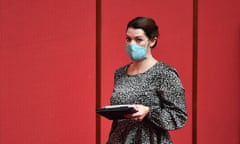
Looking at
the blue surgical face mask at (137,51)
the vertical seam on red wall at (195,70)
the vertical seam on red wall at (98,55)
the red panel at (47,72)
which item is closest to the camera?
the blue surgical face mask at (137,51)

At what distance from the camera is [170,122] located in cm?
175

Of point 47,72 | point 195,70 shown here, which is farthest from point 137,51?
point 195,70

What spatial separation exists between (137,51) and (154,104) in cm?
22

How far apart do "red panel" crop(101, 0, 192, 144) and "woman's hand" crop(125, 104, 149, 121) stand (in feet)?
4.29

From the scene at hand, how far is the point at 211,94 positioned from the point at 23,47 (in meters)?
1.65

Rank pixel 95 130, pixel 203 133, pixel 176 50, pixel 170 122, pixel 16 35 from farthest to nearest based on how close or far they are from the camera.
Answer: pixel 203 133
pixel 176 50
pixel 95 130
pixel 16 35
pixel 170 122

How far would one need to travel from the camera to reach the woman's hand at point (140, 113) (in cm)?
167

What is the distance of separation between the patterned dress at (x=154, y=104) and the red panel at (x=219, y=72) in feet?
5.96

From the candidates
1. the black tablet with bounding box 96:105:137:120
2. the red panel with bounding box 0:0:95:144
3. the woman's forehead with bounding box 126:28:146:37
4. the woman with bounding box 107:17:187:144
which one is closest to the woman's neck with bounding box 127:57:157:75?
the woman with bounding box 107:17:187:144

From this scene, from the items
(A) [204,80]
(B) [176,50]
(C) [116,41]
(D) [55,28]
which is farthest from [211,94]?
(D) [55,28]

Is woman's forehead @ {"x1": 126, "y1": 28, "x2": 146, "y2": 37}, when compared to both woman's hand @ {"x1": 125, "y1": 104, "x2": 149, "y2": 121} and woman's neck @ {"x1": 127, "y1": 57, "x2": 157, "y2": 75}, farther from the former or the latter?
woman's hand @ {"x1": 125, "y1": 104, "x2": 149, "y2": 121}

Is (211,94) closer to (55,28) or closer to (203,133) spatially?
(203,133)

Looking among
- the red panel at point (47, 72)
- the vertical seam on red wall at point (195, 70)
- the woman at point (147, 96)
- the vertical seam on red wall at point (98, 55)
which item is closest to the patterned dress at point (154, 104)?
the woman at point (147, 96)

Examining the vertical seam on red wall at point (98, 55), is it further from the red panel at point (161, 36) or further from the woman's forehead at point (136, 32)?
the woman's forehead at point (136, 32)
